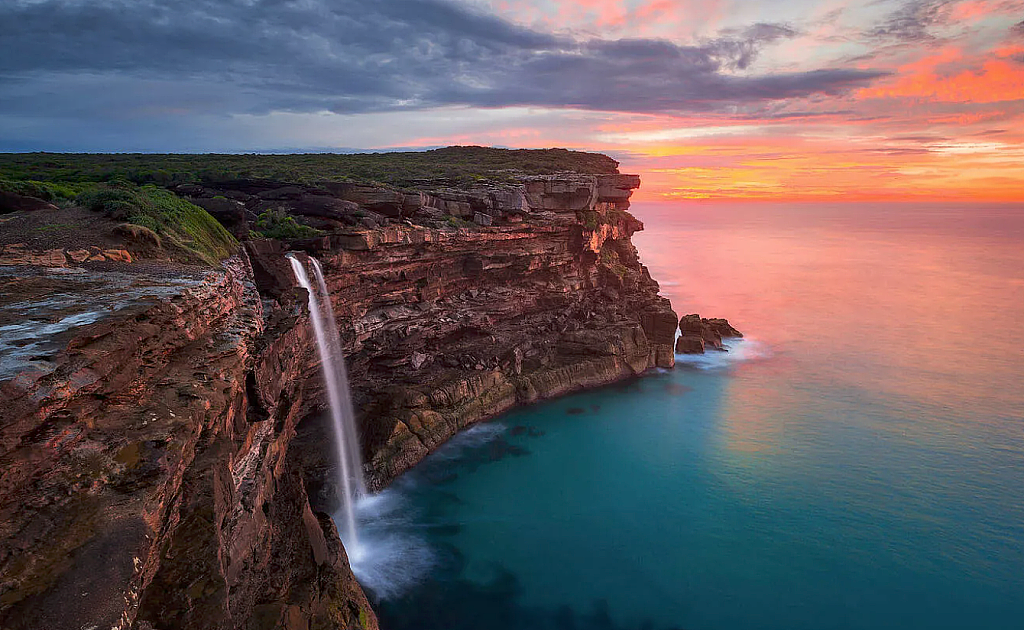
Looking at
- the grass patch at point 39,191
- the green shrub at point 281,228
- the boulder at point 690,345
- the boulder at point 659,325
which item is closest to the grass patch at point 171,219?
the grass patch at point 39,191

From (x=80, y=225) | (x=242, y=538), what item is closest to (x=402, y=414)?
(x=80, y=225)

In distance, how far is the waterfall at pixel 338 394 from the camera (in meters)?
22.6

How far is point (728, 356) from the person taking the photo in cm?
4778

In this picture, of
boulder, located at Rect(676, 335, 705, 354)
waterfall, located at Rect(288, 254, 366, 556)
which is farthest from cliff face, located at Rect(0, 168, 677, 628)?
boulder, located at Rect(676, 335, 705, 354)

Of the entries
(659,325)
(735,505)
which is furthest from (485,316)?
(735,505)

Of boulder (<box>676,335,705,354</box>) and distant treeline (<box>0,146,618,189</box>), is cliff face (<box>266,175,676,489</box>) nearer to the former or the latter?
boulder (<box>676,335,705,354</box>)

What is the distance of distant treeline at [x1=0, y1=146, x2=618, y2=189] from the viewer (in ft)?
121

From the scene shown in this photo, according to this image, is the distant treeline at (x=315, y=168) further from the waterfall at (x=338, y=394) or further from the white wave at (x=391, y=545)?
the white wave at (x=391, y=545)

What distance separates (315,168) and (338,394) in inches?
1185

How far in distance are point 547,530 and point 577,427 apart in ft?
32.9

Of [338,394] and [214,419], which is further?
[338,394]

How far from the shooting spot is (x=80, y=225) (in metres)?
15.2

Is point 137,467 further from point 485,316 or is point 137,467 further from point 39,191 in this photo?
point 485,316

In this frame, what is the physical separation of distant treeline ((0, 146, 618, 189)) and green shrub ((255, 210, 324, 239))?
876 cm
